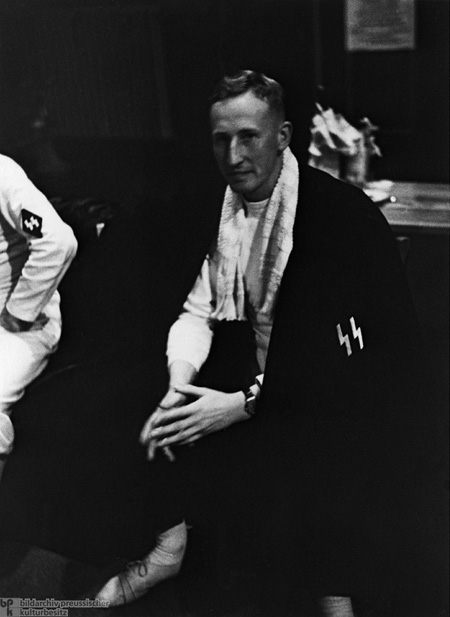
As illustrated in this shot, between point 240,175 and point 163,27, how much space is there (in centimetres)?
39

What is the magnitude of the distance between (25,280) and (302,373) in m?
0.72

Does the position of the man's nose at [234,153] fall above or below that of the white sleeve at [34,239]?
above

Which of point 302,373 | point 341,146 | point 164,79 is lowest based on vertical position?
point 302,373

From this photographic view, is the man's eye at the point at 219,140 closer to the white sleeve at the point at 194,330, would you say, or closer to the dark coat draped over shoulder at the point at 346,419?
the dark coat draped over shoulder at the point at 346,419

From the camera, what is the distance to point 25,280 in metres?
A: 2.09

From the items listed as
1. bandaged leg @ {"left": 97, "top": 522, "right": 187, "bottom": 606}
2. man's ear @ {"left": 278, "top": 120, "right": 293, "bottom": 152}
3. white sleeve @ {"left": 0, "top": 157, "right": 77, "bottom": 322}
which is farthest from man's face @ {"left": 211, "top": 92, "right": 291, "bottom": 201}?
bandaged leg @ {"left": 97, "top": 522, "right": 187, "bottom": 606}

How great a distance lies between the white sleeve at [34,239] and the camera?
204 cm

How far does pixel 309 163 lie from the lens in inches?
81.0

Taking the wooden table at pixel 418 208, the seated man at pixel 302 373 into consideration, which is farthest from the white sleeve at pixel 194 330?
the wooden table at pixel 418 208

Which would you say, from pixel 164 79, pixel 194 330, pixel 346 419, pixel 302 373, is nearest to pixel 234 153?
pixel 164 79

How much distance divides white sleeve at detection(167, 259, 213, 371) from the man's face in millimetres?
270

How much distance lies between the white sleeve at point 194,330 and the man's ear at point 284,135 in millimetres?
378

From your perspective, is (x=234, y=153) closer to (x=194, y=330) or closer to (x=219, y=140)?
(x=219, y=140)

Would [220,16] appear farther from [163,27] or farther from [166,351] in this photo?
[166,351]
